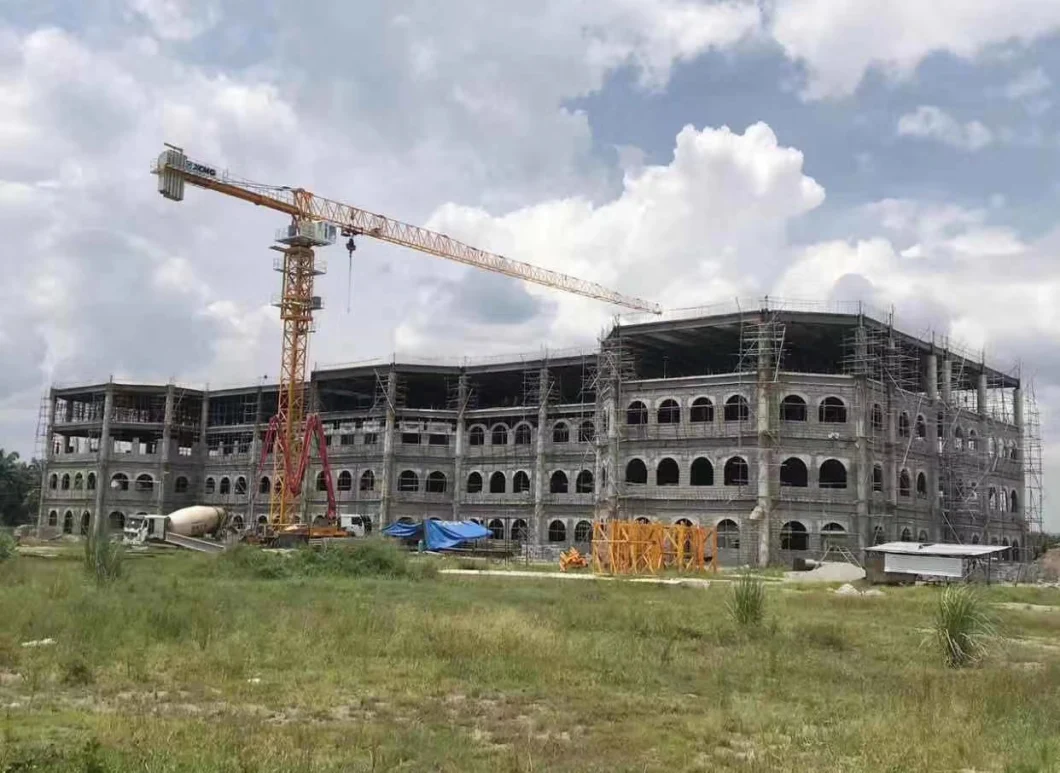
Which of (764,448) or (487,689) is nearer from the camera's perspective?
(487,689)

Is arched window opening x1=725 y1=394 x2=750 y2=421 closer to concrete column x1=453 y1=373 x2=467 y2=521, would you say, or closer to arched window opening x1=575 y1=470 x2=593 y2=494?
arched window opening x1=575 y1=470 x2=593 y2=494

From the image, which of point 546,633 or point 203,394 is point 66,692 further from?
point 203,394

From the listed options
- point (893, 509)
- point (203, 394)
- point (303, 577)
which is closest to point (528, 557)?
point (893, 509)

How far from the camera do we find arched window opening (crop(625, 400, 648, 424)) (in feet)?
176

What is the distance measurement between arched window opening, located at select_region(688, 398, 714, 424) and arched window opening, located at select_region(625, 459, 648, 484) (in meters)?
4.17

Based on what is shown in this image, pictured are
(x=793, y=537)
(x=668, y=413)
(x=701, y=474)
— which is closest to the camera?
(x=793, y=537)

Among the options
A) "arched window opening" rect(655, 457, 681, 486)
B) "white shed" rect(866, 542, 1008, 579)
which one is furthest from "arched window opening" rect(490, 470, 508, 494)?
"white shed" rect(866, 542, 1008, 579)

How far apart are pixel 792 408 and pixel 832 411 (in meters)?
2.02

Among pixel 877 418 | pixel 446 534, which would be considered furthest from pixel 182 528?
pixel 877 418

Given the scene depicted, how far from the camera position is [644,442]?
52.8 meters

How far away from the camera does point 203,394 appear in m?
77.4

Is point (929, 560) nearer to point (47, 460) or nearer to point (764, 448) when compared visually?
point (764, 448)

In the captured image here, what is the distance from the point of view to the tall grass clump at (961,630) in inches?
643

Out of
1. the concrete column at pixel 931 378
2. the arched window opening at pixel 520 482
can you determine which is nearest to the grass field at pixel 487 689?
the concrete column at pixel 931 378
